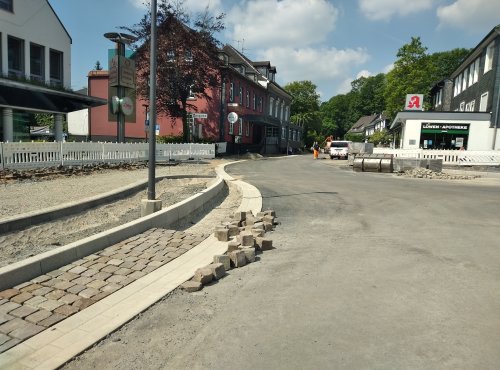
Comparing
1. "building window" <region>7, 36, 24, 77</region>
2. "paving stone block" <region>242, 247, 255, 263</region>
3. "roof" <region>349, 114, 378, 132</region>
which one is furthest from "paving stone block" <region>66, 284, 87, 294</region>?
"roof" <region>349, 114, 378, 132</region>

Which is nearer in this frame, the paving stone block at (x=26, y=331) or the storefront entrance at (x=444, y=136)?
the paving stone block at (x=26, y=331)

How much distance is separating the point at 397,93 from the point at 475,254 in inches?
1786

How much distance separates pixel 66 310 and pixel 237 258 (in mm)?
2225

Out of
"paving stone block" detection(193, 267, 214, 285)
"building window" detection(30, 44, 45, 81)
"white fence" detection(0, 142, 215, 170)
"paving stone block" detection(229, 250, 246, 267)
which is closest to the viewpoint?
"paving stone block" detection(193, 267, 214, 285)

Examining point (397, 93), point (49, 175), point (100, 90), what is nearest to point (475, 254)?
point (49, 175)

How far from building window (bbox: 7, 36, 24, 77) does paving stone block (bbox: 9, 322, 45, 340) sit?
23.1 meters

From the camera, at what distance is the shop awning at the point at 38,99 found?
20.6 meters

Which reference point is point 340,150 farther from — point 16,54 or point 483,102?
point 16,54

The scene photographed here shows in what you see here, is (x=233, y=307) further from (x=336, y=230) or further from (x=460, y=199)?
(x=460, y=199)

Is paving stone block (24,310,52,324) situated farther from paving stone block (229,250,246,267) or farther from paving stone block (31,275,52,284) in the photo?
paving stone block (229,250,246,267)

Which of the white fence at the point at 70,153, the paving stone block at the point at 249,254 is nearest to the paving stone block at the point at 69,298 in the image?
the paving stone block at the point at 249,254

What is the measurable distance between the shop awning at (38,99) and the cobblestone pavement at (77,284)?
18.9 meters

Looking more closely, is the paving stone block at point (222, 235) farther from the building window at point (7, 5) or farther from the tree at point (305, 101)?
the tree at point (305, 101)

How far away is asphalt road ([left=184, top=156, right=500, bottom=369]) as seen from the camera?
3.09 m
